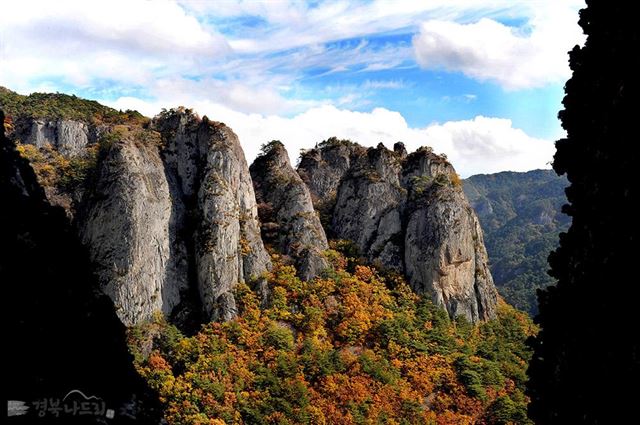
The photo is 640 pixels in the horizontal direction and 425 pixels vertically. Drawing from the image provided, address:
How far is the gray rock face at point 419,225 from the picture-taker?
66500 millimetres

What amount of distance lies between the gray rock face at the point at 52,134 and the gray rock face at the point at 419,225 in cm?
3399

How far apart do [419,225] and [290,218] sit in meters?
15.9

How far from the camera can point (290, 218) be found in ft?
222

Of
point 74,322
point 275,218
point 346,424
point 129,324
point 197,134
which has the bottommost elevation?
point 346,424

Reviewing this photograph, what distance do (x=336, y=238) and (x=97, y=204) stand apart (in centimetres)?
3100

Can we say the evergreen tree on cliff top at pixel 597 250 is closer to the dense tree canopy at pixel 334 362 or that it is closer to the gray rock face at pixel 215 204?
the dense tree canopy at pixel 334 362

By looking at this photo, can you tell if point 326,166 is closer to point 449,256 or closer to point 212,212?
point 449,256

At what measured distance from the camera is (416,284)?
6650cm

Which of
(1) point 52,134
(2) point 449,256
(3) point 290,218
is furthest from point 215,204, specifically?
(2) point 449,256

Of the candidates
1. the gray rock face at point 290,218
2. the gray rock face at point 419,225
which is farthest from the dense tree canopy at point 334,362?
the gray rock face at point 419,225

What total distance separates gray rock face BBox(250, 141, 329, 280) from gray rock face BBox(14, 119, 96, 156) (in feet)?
74.2

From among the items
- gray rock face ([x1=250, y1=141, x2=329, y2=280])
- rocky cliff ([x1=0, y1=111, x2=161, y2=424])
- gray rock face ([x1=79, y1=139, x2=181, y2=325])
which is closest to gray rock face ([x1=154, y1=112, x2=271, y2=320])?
gray rock face ([x1=79, y1=139, x2=181, y2=325])

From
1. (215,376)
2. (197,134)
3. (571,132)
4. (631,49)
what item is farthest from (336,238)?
(631,49)

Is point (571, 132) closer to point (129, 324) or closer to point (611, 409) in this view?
point (611, 409)
